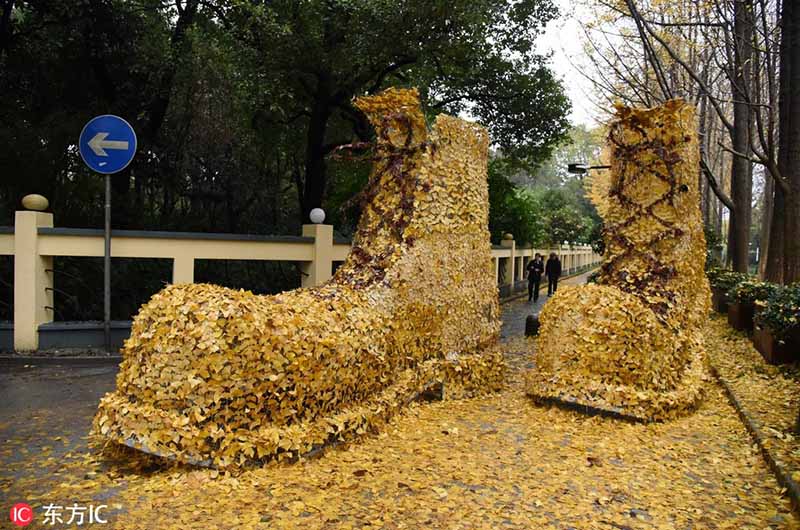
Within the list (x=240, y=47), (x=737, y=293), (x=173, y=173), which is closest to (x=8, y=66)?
(x=173, y=173)

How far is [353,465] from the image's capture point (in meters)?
4.15

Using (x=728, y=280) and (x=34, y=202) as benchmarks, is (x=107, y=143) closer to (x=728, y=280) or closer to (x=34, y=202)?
(x=34, y=202)

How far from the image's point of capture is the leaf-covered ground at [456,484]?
3416mm

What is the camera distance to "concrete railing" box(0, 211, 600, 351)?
24.6ft

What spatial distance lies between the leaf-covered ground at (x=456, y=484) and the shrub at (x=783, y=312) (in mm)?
2298

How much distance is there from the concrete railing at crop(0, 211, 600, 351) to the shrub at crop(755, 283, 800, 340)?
18.5ft

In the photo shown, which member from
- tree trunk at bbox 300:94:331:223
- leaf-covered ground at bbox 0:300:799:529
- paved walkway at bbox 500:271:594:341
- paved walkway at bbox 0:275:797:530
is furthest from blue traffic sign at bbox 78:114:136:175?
paved walkway at bbox 500:271:594:341

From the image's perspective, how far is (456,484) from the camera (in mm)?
3916

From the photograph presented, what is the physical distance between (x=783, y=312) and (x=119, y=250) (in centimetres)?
817

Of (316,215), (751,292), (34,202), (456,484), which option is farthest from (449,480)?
(751,292)

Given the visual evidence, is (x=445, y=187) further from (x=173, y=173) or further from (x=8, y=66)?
(x=8, y=66)

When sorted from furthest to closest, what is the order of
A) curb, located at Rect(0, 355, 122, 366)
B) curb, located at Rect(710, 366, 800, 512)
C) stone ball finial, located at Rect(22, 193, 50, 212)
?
stone ball finial, located at Rect(22, 193, 50, 212), curb, located at Rect(0, 355, 122, 366), curb, located at Rect(710, 366, 800, 512)

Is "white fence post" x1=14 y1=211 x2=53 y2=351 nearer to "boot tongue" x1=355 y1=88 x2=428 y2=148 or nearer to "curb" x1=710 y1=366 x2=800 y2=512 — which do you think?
"boot tongue" x1=355 y1=88 x2=428 y2=148

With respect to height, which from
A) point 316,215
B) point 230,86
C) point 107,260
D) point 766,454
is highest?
point 230,86
